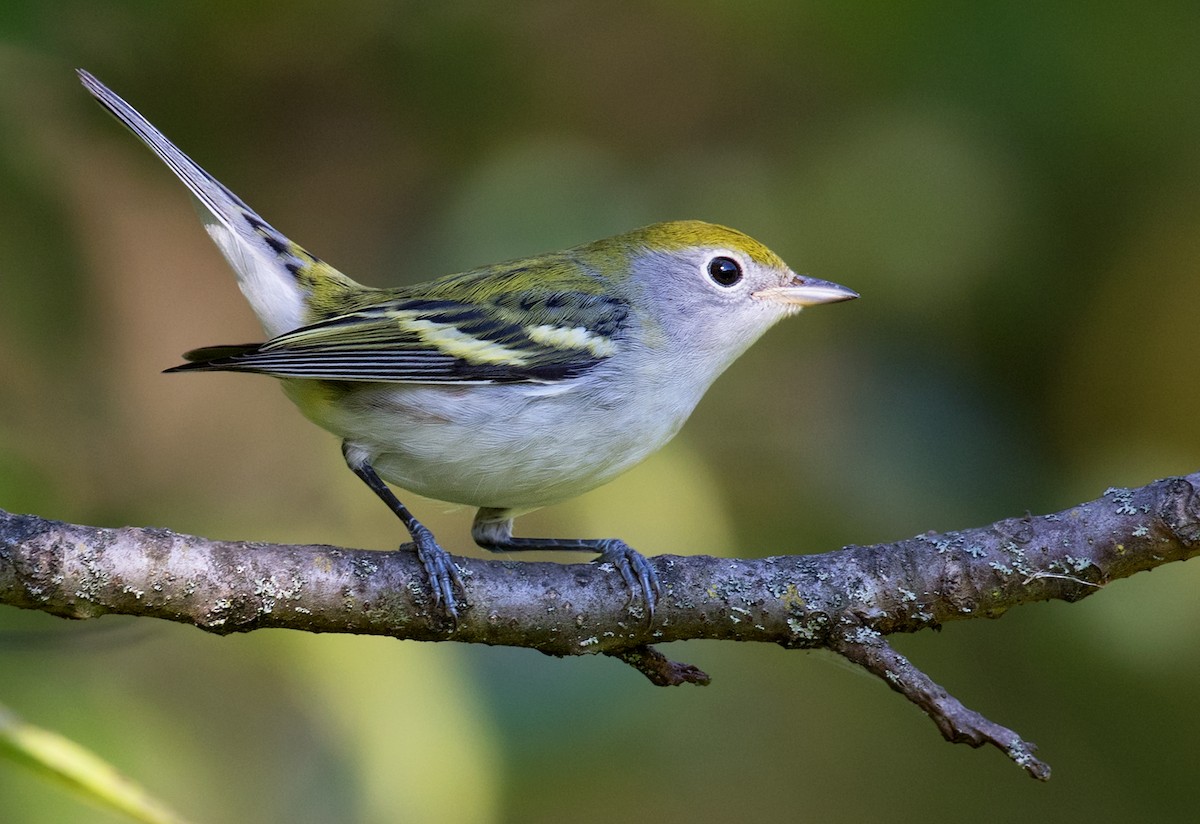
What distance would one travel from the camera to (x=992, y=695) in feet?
12.5

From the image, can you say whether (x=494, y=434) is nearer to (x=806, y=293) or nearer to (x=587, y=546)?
(x=587, y=546)

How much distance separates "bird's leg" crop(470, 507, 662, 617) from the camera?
8.30 ft

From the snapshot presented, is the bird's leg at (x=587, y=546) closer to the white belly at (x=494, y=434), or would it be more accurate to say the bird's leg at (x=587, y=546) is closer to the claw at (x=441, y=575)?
the white belly at (x=494, y=434)

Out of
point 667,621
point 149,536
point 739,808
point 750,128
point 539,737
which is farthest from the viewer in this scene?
point 750,128

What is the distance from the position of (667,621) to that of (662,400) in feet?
2.80

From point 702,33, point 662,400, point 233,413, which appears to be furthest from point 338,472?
point 702,33

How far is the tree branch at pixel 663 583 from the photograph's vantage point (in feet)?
6.98

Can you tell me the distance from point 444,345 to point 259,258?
0.83 metres

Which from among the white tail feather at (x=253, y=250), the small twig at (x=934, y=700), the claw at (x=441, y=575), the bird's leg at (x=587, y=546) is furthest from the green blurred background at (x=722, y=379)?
the small twig at (x=934, y=700)

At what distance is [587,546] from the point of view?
3309mm

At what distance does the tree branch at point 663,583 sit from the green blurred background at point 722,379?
2.12 ft

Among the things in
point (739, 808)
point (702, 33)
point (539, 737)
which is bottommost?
point (739, 808)

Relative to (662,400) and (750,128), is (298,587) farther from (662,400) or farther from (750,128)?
(750,128)

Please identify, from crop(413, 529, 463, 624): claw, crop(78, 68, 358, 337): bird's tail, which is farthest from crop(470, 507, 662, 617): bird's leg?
crop(78, 68, 358, 337): bird's tail
